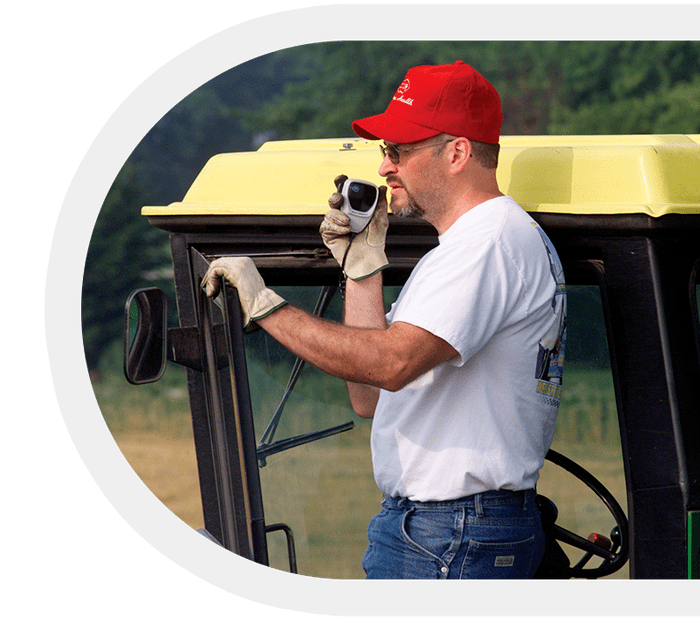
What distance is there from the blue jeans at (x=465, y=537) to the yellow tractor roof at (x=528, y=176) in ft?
2.30

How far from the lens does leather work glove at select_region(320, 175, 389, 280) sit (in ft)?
7.44

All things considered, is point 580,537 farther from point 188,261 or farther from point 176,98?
point 176,98

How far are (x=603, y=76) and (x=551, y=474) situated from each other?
873cm

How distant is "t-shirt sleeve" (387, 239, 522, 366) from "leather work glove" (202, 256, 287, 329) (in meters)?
0.34

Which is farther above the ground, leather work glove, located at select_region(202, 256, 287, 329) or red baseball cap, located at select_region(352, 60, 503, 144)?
red baseball cap, located at select_region(352, 60, 503, 144)

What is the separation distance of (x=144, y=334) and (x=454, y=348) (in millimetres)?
813

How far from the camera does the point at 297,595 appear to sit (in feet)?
7.86

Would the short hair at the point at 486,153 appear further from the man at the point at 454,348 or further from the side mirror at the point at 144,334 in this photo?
the side mirror at the point at 144,334

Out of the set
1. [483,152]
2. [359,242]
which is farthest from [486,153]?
[359,242]

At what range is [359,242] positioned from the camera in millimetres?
2314

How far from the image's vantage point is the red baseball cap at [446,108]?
2145mm

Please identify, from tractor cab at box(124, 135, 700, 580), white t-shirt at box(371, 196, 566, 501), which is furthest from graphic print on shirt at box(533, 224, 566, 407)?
tractor cab at box(124, 135, 700, 580)

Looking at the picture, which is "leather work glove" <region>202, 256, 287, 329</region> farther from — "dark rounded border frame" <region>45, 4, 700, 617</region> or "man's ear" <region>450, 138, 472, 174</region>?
"man's ear" <region>450, 138, 472, 174</region>

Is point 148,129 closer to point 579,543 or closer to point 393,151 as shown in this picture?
point 393,151
